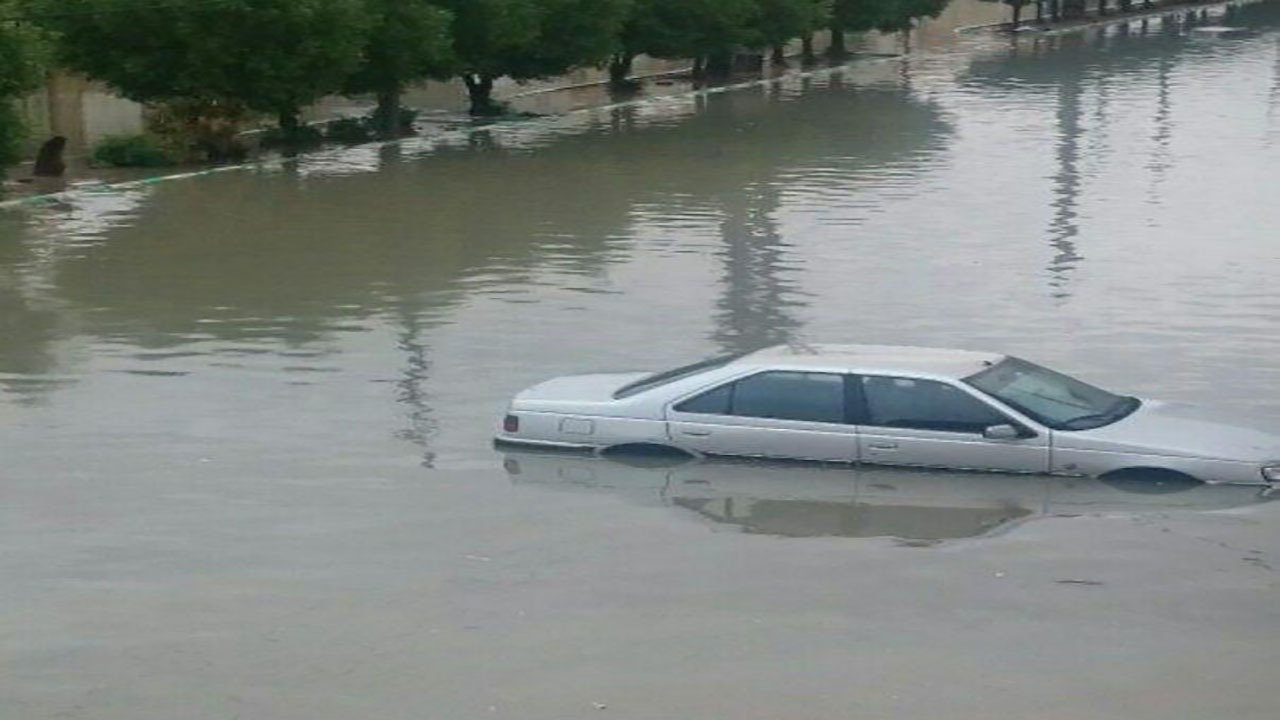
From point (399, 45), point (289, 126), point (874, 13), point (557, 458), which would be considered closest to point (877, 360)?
point (557, 458)

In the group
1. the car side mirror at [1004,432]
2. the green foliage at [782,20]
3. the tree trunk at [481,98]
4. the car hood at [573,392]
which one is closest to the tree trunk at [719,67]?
the green foliage at [782,20]

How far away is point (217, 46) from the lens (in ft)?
141

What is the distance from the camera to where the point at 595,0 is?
53625 mm

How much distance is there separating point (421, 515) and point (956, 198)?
2318cm

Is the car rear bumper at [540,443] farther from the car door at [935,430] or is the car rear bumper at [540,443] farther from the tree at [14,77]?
the tree at [14,77]

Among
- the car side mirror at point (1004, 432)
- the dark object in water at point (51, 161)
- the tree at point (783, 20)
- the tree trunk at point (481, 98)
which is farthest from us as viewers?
the tree at point (783, 20)

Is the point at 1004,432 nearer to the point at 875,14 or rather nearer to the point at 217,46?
the point at 217,46

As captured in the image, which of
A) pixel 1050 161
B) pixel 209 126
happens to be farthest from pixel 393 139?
pixel 1050 161

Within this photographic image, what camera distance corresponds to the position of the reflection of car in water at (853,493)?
1541 cm

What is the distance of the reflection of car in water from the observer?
15406 millimetres

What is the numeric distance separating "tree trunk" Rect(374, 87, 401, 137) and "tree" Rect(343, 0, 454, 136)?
2.58ft

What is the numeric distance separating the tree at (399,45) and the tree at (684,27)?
12706 mm

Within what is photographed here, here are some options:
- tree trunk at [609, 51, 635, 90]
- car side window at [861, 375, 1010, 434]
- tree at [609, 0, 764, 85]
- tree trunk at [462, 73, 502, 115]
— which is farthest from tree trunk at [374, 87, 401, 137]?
car side window at [861, 375, 1010, 434]

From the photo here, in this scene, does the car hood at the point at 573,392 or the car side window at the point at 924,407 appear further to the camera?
the car hood at the point at 573,392
